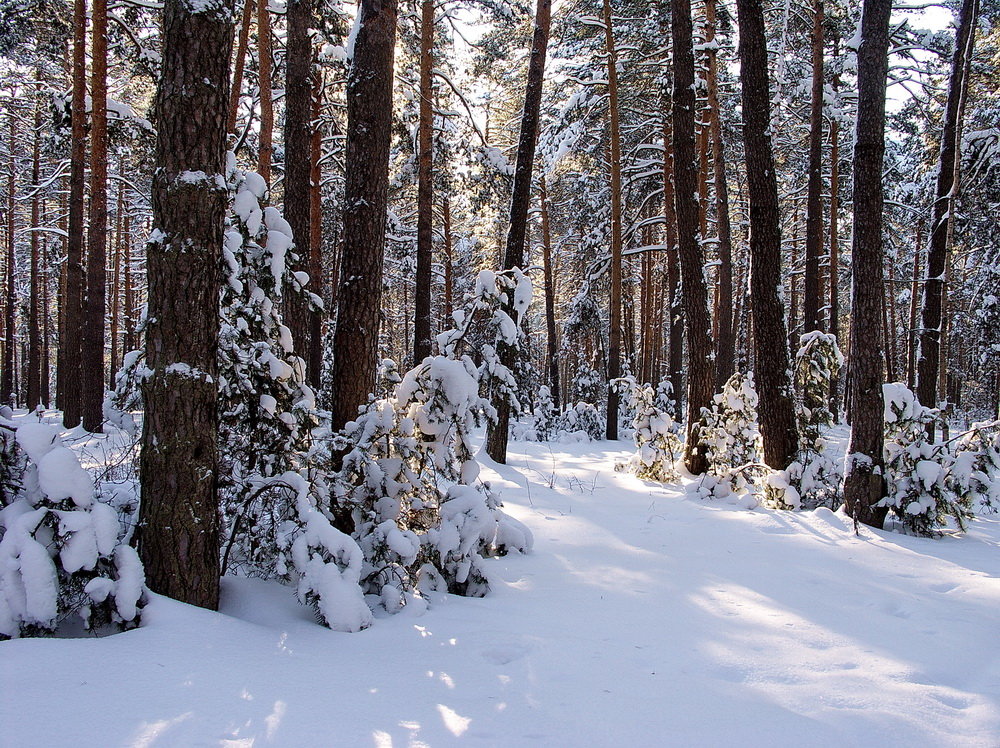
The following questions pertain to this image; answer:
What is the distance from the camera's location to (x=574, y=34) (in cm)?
1429

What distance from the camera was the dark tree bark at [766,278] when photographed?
691 cm

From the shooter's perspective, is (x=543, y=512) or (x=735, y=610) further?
(x=543, y=512)

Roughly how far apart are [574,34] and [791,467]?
1208 centimetres

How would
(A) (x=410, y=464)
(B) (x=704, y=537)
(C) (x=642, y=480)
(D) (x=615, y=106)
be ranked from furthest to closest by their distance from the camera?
(D) (x=615, y=106) < (C) (x=642, y=480) < (B) (x=704, y=537) < (A) (x=410, y=464)

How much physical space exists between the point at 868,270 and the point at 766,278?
137cm

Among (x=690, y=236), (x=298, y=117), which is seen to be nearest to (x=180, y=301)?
(x=298, y=117)

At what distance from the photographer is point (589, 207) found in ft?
54.5

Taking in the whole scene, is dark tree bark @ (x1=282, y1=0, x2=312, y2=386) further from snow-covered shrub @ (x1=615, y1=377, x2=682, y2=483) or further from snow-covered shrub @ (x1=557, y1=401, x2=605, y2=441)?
snow-covered shrub @ (x1=557, y1=401, x2=605, y2=441)

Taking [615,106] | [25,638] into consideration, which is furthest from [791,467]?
[615,106]

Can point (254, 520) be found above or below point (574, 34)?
below

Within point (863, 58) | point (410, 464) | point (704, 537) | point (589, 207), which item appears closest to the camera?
point (410, 464)

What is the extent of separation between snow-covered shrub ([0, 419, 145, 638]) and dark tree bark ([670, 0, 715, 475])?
7508mm

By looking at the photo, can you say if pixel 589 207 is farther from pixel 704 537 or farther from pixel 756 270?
pixel 704 537

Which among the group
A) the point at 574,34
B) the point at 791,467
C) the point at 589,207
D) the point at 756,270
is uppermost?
the point at 574,34
